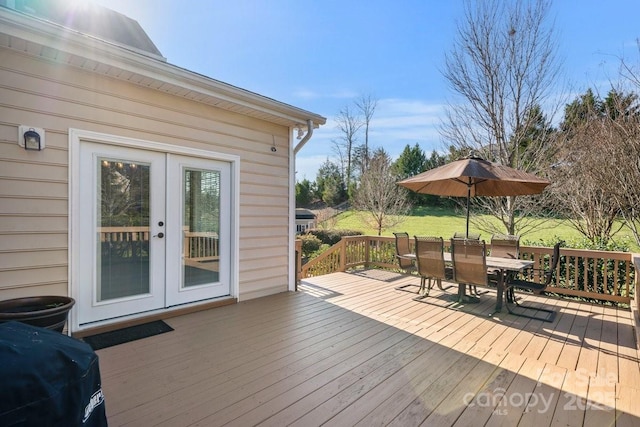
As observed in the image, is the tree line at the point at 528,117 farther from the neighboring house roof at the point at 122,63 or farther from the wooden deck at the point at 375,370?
the neighboring house roof at the point at 122,63

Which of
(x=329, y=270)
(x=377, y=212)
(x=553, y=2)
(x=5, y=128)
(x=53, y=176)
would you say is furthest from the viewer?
(x=377, y=212)

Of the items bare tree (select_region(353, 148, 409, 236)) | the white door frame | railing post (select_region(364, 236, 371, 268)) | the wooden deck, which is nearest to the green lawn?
bare tree (select_region(353, 148, 409, 236))

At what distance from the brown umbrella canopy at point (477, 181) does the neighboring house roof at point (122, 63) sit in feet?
7.10

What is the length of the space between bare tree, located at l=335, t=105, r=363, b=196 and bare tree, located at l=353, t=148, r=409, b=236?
648 centimetres

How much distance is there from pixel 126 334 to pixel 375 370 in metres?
2.50

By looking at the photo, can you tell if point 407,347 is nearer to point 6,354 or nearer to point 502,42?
point 6,354

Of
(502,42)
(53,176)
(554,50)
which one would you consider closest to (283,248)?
(53,176)

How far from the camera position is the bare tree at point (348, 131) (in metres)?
19.6

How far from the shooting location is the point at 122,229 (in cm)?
353

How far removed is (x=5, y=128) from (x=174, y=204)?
1.59 m

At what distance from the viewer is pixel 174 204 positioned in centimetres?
391

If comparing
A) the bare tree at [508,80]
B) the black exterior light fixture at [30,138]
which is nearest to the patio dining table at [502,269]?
the bare tree at [508,80]

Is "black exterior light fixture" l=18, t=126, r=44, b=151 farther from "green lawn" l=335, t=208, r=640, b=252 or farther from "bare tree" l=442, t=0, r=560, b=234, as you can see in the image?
"green lawn" l=335, t=208, r=640, b=252

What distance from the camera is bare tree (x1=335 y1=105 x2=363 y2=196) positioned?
19562 millimetres
